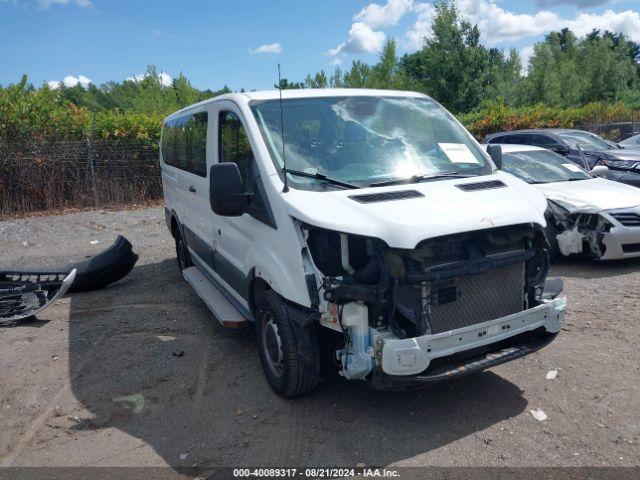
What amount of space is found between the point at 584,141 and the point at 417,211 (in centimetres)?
1134

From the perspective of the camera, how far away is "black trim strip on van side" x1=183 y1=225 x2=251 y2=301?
181 inches

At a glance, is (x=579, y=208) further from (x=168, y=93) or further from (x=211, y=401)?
(x=168, y=93)

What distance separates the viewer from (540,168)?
8445 mm

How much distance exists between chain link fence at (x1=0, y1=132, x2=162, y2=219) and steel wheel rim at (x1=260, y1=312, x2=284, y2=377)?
1099 cm

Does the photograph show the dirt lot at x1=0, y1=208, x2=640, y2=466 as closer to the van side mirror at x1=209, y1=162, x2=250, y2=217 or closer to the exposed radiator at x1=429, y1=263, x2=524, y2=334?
the exposed radiator at x1=429, y1=263, x2=524, y2=334

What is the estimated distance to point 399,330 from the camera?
3404 millimetres

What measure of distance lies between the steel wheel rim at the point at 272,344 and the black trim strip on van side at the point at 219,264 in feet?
1.19

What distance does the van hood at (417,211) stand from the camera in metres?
3.27

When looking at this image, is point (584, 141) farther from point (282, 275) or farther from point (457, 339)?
point (282, 275)

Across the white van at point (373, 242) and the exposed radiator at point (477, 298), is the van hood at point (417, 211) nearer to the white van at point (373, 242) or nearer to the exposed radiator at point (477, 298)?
the white van at point (373, 242)

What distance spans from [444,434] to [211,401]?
176 centimetres

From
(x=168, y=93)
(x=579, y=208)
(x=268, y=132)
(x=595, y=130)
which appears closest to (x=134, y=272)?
(x=268, y=132)

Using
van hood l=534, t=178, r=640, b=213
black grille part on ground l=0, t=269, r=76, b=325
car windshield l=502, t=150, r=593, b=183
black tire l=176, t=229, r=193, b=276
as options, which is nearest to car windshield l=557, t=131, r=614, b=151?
car windshield l=502, t=150, r=593, b=183

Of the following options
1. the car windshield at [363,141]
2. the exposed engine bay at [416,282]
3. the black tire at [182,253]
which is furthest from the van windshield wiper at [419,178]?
the black tire at [182,253]
